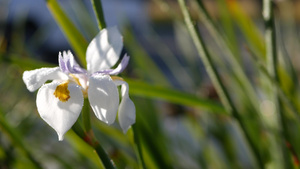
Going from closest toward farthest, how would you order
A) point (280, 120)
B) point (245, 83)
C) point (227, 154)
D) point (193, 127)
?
point (280, 120) → point (245, 83) → point (227, 154) → point (193, 127)

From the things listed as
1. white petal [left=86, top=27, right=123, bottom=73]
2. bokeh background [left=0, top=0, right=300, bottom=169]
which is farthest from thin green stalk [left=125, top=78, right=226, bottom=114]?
white petal [left=86, top=27, right=123, bottom=73]

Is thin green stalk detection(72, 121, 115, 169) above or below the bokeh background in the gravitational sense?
above

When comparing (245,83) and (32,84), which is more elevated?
(32,84)

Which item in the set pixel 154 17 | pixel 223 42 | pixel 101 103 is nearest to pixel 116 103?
pixel 101 103

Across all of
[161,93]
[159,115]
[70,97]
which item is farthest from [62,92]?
[159,115]

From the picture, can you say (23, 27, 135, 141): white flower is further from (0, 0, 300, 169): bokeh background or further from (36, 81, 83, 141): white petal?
(0, 0, 300, 169): bokeh background

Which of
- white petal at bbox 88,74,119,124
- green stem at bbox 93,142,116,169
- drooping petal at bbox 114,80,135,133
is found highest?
white petal at bbox 88,74,119,124

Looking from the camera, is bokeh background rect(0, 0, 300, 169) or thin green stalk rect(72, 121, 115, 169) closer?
thin green stalk rect(72, 121, 115, 169)

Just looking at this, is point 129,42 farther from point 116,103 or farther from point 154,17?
point 154,17
